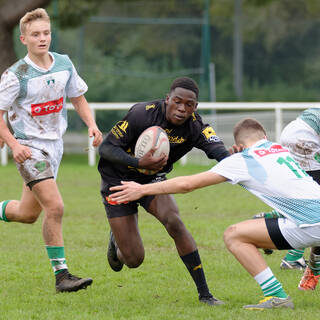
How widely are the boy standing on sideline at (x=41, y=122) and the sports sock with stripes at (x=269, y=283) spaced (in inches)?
59.0

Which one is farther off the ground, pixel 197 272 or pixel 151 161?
pixel 151 161

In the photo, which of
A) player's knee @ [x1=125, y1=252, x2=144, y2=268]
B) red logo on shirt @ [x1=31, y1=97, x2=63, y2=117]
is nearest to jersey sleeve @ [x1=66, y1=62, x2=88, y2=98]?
red logo on shirt @ [x1=31, y1=97, x2=63, y2=117]

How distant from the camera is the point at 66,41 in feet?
87.2

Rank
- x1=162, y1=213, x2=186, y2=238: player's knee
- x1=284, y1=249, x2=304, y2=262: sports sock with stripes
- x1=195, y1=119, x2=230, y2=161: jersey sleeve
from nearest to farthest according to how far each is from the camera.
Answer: x1=162, y1=213, x2=186, y2=238: player's knee, x1=195, y1=119, x2=230, y2=161: jersey sleeve, x1=284, y1=249, x2=304, y2=262: sports sock with stripes

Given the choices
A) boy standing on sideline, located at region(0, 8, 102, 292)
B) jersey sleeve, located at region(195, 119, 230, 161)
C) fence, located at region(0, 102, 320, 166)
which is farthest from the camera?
fence, located at region(0, 102, 320, 166)

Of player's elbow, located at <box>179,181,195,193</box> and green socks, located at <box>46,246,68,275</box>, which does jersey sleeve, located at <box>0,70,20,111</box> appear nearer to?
green socks, located at <box>46,246,68,275</box>

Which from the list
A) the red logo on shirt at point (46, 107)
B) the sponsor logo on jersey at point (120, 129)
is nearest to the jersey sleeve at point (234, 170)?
the sponsor logo on jersey at point (120, 129)

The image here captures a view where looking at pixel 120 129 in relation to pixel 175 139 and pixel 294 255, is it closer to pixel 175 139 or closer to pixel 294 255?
pixel 175 139

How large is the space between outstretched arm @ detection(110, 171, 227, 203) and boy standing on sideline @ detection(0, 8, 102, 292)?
1.10 m

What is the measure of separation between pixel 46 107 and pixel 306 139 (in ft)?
7.51

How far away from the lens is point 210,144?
5.95 meters

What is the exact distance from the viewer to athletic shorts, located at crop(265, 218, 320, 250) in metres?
5.13

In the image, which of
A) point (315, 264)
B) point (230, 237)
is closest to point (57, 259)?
point (230, 237)

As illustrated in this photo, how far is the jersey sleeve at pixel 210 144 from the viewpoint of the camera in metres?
5.88
